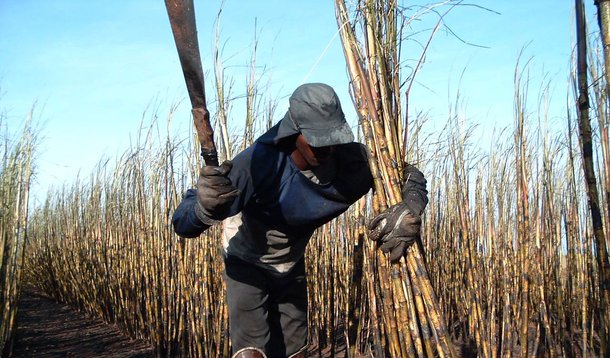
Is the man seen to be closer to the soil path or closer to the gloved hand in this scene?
the gloved hand

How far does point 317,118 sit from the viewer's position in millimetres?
1875

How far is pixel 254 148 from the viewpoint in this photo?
2.01m

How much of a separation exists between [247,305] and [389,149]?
2.80 ft

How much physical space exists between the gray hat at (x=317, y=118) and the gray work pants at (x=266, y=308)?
61 centimetres

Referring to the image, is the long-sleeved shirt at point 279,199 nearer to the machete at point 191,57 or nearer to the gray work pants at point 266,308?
the gray work pants at point 266,308

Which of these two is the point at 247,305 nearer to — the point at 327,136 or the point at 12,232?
the point at 327,136

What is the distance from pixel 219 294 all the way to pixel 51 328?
3733 millimetres

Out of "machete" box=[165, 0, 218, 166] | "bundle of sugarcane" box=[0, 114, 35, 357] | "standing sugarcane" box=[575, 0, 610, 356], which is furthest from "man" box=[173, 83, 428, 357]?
"bundle of sugarcane" box=[0, 114, 35, 357]

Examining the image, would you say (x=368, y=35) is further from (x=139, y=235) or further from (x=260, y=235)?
(x=139, y=235)

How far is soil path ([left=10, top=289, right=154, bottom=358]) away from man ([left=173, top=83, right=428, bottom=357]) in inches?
106

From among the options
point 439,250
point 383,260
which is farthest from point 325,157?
point 439,250

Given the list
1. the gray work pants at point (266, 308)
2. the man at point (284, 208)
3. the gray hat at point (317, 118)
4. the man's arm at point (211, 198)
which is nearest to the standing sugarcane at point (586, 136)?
the man at point (284, 208)

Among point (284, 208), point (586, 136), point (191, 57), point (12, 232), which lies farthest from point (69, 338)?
point (586, 136)

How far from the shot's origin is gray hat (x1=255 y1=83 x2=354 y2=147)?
6.06 feet
